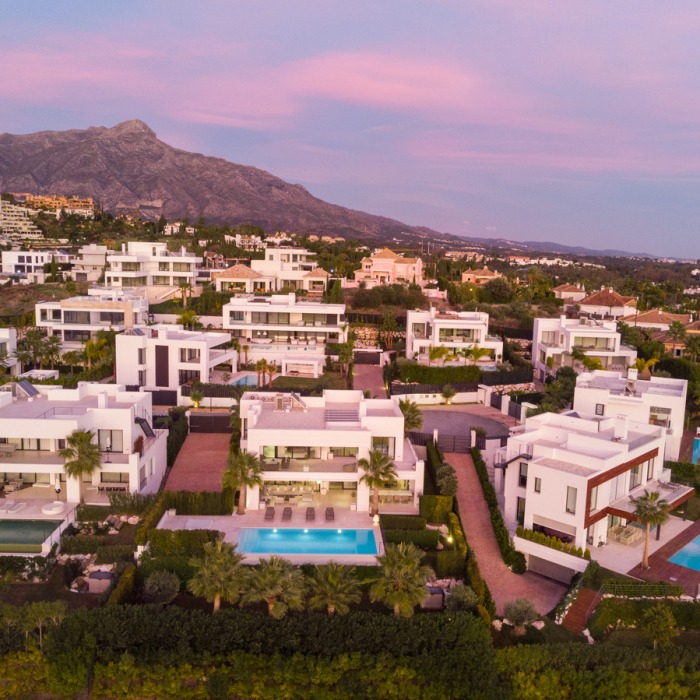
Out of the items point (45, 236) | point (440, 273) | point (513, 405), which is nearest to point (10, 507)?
point (513, 405)

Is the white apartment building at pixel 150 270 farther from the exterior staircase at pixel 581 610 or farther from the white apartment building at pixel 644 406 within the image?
the exterior staircase at pixel 581 610

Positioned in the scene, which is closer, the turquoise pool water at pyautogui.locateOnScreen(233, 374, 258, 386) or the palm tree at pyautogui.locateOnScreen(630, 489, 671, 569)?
the palm tree at pyautogui.locateOnScreen(630, 489, 671, 569)

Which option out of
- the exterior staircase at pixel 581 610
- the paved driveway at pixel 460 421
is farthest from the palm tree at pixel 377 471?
the paved driveway at pixel 460 421

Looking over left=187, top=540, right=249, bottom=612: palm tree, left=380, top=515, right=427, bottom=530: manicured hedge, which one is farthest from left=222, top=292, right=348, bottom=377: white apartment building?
left=187, top=540, right=249, bottom=612: palm tree

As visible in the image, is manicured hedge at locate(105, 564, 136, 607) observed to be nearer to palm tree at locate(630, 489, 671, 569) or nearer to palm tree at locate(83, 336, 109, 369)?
palm tree at locate(630, 489, 671, 569)

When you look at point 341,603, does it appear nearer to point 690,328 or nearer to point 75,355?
point 75,355

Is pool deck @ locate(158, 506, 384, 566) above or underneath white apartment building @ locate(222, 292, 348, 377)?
underneath
